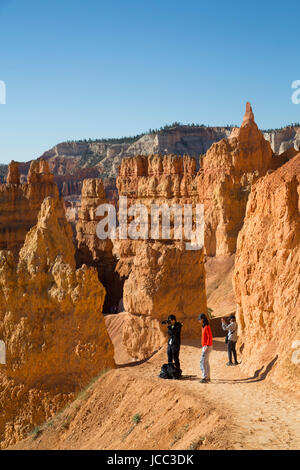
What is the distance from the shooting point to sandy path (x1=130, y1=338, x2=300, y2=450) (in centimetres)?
802

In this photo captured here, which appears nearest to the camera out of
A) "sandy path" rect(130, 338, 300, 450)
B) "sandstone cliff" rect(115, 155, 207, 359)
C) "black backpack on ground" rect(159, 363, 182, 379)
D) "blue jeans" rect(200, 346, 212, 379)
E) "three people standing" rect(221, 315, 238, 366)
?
"sandy path" rect(130, 338, 300, 450)

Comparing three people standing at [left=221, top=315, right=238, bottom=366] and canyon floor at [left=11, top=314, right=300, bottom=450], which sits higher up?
three people standing at [left=221, top=315, right=238, bottom=366]

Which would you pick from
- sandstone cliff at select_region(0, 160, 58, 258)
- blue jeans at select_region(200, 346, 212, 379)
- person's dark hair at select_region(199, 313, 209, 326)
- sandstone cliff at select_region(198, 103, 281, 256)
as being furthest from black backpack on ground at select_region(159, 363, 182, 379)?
sandstone cliff at select_region(0, 160, 58, 258)

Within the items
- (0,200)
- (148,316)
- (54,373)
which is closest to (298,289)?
(54,373)

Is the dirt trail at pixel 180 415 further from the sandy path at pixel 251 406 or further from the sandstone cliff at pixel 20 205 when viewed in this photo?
the sandstone cliff at pixel 20 205

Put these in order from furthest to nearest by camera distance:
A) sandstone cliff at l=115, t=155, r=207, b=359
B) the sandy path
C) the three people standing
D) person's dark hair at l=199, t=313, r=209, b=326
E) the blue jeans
Result: sandstone cliff at l=115, t=155, r=207, b=359 < the three people standing < the blue jeans < person's dark hair at l=199, t=313, r=209, b=326 < the sandy path

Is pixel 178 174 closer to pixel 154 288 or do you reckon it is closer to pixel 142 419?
pixel 154 288

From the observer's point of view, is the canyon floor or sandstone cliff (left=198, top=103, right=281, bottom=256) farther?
sandstone cliff (left=198, top=103, right=281, bottom=256)

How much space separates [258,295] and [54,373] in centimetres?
509

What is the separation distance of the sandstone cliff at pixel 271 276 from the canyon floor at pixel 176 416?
0.61 metres

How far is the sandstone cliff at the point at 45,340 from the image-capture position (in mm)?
13516

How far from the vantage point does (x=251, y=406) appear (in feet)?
32.1

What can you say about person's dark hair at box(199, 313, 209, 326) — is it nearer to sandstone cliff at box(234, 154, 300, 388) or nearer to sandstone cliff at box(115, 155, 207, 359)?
sandstone cliff at box(234, 154, 300, 388)

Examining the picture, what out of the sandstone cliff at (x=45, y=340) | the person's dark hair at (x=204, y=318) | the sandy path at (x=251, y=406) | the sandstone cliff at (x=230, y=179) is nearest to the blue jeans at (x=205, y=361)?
the sandy path at (x=251, y=406)
